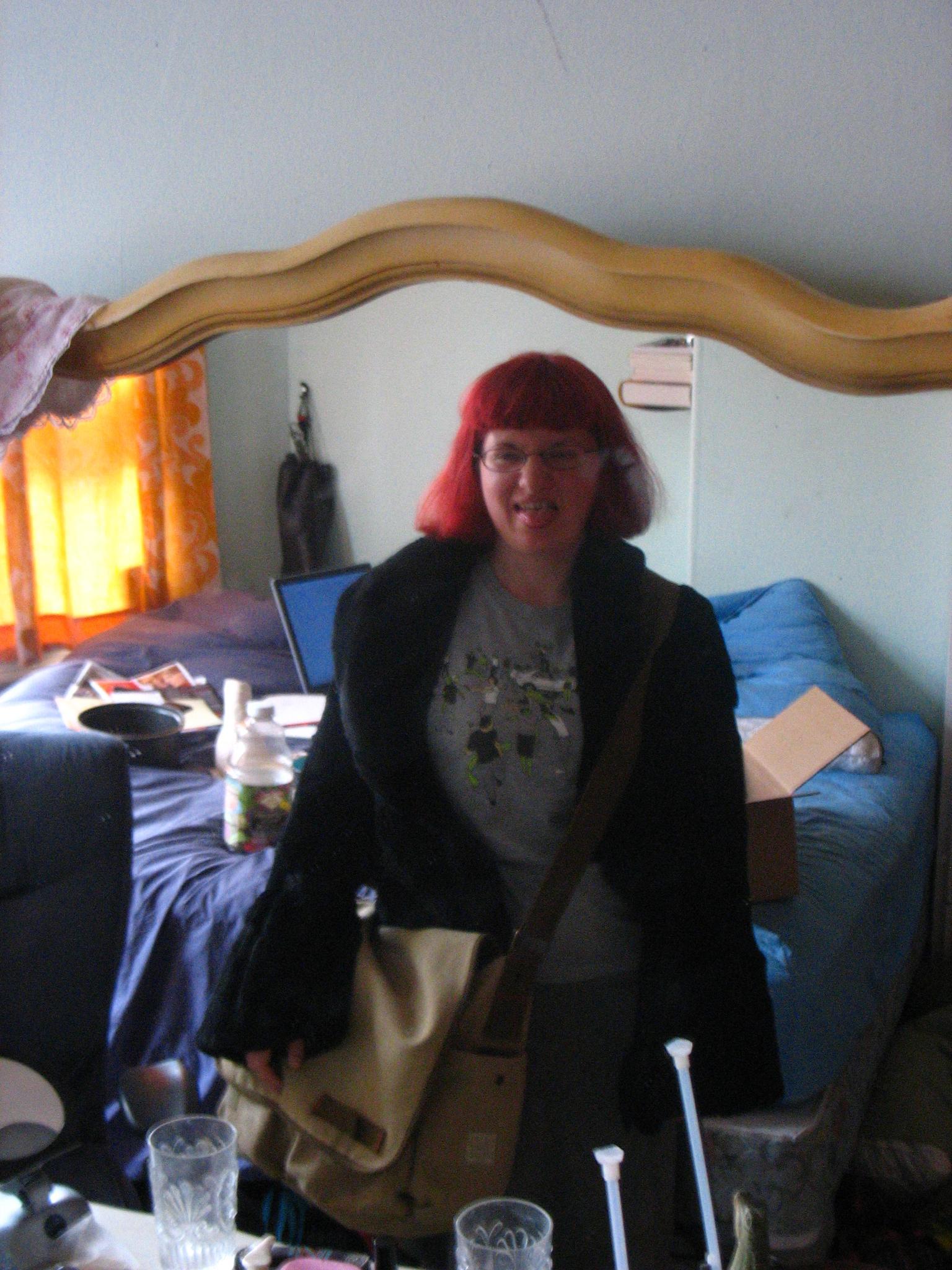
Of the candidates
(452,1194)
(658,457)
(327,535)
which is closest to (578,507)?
(658,457)

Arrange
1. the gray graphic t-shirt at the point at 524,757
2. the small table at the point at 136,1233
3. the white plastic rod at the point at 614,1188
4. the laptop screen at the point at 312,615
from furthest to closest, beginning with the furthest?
1. the laptop screen at the point at 312,615
2. the gray graphic t-shirt at the point at 524,757
3. the small table at the point at 136,1233
4. the white plastic rod at the point at 614,1188

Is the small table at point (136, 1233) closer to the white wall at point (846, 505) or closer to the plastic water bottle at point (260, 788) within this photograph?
the plastic water bottle at point (260, 788)

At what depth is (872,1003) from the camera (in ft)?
3.60

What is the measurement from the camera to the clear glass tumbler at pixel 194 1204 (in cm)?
94

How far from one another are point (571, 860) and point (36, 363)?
34.6 inches

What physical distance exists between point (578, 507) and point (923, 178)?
0.41 meters

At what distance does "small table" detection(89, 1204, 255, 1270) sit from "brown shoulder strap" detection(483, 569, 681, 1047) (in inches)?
10.5

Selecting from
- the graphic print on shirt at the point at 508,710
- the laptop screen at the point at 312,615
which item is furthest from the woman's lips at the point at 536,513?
the laptop screen at the point at 312,615

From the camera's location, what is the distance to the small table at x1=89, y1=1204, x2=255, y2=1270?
37.5 inches

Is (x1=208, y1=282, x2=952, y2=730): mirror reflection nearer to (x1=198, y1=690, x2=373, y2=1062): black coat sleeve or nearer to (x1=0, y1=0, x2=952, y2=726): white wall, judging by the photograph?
(x1=0, y1=0, x2=952, y2=726): white wall

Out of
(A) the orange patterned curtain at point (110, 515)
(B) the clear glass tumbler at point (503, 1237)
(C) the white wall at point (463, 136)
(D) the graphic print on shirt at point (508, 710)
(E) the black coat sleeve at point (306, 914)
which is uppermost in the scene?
(C) the white wall at point (463, 136)

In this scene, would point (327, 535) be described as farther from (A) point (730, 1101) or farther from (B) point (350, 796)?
(A) point (730, 1101)

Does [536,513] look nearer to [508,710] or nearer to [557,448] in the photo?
[557,448]

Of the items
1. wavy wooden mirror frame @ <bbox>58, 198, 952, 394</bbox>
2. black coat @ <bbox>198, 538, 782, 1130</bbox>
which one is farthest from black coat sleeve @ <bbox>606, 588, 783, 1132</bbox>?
wavy wooden mirror frame @ <bbox>58, 198, 952, 394</bbox>
